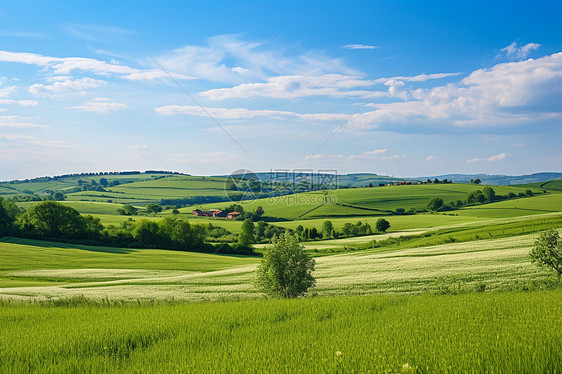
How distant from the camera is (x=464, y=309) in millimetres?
9375

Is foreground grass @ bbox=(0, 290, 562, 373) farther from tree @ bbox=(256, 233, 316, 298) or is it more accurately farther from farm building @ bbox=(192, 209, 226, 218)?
farm building @ bbox=(192, 209, 226, 218)

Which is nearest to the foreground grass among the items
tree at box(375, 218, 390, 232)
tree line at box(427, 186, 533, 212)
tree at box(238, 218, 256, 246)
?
tree at box(238, 218, 256, 246)

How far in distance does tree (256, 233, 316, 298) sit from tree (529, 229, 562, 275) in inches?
512

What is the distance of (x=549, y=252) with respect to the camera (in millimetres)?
20469

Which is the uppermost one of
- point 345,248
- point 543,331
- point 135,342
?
point 543,331

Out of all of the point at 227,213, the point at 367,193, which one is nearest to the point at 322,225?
the point at 227,213

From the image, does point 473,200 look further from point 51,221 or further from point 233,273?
point 51,221

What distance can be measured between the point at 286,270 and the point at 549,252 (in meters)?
14.8

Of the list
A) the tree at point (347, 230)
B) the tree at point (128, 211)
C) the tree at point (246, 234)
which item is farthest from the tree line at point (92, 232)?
the tree at point (128, 211)

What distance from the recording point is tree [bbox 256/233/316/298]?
66.2 ft

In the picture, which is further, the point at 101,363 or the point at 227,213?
the point at 227,213

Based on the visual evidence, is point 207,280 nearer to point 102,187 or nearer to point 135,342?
point 135,342

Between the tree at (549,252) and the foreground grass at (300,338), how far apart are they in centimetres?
1214

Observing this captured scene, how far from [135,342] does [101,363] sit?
1352 mm
